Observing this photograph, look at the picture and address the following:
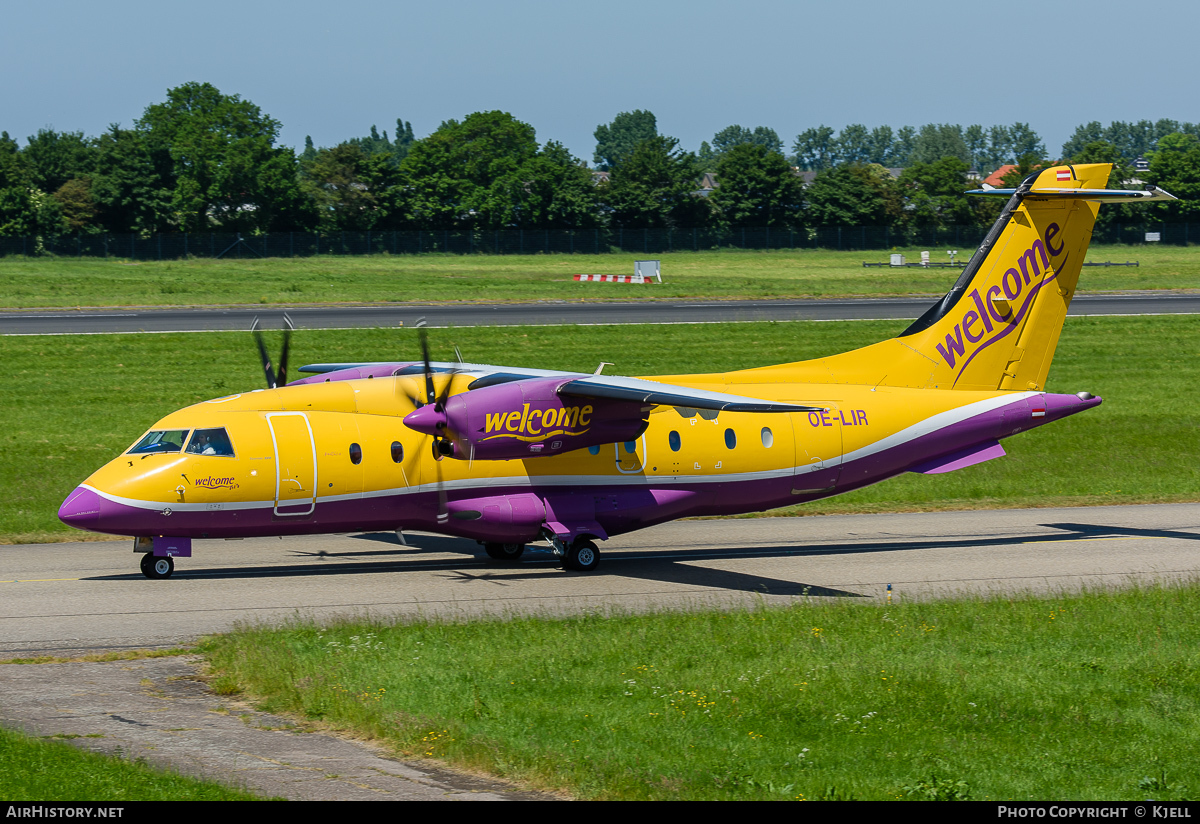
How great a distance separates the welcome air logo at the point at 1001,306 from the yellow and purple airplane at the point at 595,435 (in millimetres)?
28

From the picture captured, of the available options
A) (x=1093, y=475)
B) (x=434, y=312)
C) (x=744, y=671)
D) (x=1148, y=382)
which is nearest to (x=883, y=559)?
(x=744, y=671)

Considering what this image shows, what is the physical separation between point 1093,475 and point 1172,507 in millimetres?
3738

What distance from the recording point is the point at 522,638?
1605 centimetres

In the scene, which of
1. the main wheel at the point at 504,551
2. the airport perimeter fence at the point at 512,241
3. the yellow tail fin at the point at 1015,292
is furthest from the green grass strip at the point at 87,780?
the airport perimeter fence at the point at 512,241

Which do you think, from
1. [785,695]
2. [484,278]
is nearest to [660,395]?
[785,695]

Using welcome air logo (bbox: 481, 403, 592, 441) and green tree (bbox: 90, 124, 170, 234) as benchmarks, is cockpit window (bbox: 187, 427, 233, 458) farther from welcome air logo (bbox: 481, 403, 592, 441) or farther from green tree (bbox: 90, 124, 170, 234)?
green tree (bbox: 90, 124, 170, 234)

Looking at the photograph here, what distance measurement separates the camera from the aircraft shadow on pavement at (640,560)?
20719mm

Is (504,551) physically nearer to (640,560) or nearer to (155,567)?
(640,560)

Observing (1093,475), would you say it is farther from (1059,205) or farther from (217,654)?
(217,654)

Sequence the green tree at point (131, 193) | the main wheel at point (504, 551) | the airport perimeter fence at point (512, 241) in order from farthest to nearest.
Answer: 1. the green tree at point (131, 193)
2. the airport perimeter fence at point (512, 241)
3. the main wheel at point (504, 551)

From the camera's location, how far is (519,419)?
19906 mm

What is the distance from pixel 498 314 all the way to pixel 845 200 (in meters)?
64.0

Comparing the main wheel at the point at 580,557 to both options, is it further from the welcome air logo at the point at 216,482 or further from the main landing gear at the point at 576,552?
the welcome air logo at the point at 216,482

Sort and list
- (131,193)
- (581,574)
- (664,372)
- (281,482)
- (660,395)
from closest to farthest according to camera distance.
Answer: (660,395), (281,482), (581,574), (664,372), (131,193)
